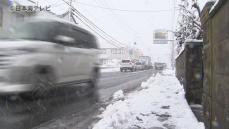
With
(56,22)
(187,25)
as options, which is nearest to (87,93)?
(56,22)

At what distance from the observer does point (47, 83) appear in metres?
8.93

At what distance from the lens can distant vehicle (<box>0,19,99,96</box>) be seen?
313 inches

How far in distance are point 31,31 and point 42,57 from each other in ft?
3.80

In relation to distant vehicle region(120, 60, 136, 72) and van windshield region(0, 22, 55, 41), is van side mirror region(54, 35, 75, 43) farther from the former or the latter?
distant vehicle region(120, 60, 136, 72)

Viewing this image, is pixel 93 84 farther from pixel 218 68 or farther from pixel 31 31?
pixel 218 68

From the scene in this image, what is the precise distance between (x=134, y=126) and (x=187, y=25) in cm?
1736

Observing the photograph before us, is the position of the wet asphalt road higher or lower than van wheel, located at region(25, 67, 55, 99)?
lower

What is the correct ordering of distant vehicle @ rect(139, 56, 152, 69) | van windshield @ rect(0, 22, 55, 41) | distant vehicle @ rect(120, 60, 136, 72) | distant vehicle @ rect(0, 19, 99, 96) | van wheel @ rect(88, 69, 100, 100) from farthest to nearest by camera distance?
distant vehicle @ rect(139, 56, 152, 69)
distant vehicle @ rect(120, 60, 136, 72)
van wheel @ rect(88, 69, 100, 100)
van windshield @ rect(0, 22, 55, 41)
distant vehicle @ rect(0, 19, 99, 96)

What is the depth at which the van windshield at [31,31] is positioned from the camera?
29.9 ft

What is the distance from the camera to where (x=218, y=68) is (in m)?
4.78

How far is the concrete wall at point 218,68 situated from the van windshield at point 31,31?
4719mm

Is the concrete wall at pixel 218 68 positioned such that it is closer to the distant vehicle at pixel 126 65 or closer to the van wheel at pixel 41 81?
the van wheel at pixel 41 81

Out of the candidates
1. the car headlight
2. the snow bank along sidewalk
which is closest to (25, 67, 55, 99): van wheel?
the car headlight

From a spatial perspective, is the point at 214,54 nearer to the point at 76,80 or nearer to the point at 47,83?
the point at 47,83
